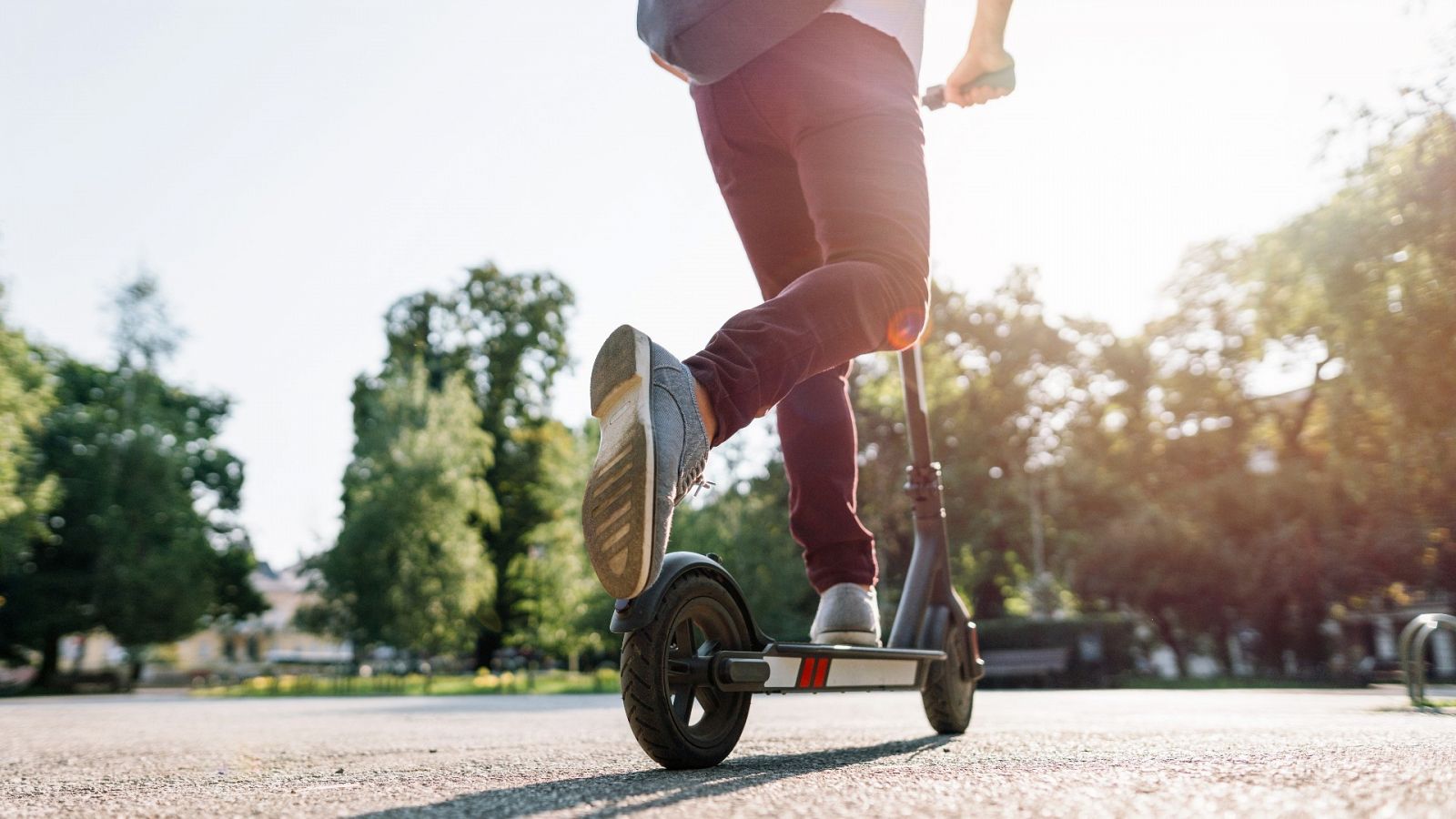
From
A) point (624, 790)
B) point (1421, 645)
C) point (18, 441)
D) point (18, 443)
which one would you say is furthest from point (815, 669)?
point (18, 443)

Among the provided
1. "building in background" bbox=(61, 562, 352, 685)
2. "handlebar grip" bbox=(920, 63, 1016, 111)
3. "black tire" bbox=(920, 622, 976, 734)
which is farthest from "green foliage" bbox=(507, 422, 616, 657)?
"building in background" bbox=(61, 562, 352, 685)

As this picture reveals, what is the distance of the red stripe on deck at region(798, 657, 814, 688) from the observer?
215cm

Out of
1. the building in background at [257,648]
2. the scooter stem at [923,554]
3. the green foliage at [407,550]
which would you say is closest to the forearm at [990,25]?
the scooter stem at [923,554]

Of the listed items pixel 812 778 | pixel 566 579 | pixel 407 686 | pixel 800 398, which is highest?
pixel 566 579

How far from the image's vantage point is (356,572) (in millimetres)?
27703

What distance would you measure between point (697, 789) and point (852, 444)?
1.26 m

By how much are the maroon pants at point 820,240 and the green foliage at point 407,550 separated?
26.0 m

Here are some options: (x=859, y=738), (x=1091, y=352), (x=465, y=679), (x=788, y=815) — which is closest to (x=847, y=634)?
(x=859, y=738)

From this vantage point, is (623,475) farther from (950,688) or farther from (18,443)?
(18,443)

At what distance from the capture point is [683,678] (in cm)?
195

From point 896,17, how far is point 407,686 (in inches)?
910

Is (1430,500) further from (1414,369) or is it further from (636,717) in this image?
(636,717)

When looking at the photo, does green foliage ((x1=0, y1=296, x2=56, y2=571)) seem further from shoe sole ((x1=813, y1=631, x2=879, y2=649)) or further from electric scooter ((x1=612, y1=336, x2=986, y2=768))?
electric scooter ((x1=612, y1=336, x2=986, y2=768))

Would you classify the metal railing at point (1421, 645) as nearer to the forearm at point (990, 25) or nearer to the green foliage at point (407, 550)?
the forearm at point (990, 25)
